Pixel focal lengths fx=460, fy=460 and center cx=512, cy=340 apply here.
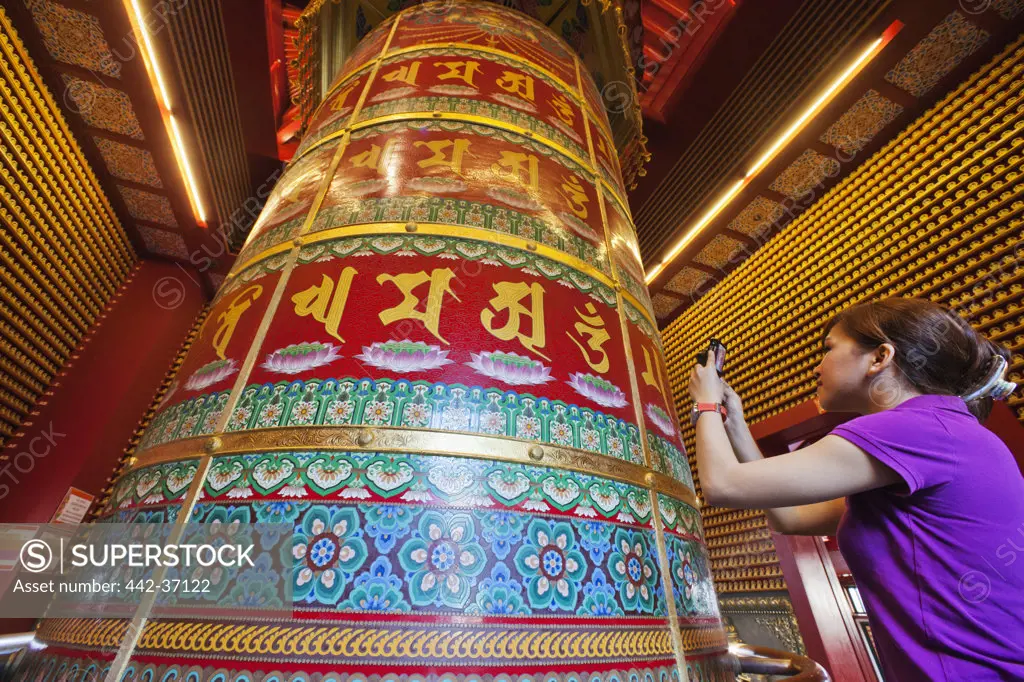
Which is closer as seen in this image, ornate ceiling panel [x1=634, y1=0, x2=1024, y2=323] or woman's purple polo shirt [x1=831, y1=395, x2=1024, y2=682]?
woman's purple polo shirt [x1=831, y1=395, x2=1024, y2=682]

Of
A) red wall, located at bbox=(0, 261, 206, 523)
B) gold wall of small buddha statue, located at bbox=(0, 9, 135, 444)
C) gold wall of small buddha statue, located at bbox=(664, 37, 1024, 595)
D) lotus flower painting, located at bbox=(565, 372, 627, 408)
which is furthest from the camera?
red wall, located at bbox=(0, 261, 206, 523)

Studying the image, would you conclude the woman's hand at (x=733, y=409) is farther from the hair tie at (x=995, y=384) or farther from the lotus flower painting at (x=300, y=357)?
the lotus flower painting at (x=300, y=357)

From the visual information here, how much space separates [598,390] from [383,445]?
633mm

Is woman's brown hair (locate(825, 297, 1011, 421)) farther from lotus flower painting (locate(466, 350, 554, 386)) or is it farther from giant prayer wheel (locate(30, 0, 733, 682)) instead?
lotus flower painting (locate(466, 350, 554, 386))

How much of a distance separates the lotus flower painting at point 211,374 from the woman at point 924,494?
1209 millimetres

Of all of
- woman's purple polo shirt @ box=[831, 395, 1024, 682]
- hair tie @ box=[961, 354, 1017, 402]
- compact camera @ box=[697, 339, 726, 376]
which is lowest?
woman's purple polo shirt @ box=[831, 395, 1024, 682]

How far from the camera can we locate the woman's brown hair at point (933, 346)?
3.60ft

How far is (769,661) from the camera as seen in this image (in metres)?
1.34

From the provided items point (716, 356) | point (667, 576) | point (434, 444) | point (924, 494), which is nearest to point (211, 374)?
point (434, 444)

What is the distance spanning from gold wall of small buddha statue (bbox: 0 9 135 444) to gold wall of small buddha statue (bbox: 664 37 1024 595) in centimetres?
713

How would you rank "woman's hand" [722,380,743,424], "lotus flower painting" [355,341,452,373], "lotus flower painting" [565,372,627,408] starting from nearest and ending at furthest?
"lotus flower painting" [355,341,452,373] < "lotus flower painting" [565,372,627,408] < "woman's hand" [722,380,743,424]

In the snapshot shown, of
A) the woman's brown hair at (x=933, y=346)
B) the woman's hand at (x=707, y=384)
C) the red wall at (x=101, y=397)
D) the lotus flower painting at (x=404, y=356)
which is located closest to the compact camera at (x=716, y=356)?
the woman's hand at (x=707, y=384)

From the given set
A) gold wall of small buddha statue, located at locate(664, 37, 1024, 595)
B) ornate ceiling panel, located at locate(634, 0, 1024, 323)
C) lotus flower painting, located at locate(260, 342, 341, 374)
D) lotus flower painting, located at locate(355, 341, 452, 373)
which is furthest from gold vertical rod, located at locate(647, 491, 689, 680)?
ornate ceiling panel, located at locate(634, 0, 1024, 323)

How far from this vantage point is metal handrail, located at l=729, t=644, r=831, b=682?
1.28 m
